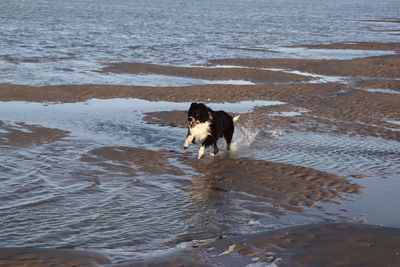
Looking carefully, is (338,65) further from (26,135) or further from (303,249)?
(303,249)

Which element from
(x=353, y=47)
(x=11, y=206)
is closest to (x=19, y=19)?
(x=353, y=47)

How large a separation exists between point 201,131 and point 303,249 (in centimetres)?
458

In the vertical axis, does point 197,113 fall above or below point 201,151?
above

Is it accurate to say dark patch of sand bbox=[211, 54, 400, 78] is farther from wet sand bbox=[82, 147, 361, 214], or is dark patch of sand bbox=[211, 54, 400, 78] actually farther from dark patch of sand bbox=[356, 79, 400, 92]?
wet sand bbox=[82, 147, 361, 214]

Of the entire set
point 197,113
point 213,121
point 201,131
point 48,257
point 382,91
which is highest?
point 197,113

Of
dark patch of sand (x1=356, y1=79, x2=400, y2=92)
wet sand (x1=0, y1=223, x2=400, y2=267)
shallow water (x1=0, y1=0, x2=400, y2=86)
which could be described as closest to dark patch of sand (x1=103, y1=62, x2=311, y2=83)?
shallow water (x1=0, y1=0, x2=400, y2=86)

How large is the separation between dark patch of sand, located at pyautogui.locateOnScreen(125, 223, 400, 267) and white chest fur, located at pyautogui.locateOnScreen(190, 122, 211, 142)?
12.8 feet

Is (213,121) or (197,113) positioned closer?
→ (197,113)

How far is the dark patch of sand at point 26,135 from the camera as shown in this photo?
1119 centimetres

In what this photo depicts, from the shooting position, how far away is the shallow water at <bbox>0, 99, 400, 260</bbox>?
6.95m

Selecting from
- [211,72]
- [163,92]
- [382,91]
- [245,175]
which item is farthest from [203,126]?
[211,72]

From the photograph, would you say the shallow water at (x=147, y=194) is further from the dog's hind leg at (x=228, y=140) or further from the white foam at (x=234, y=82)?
the white foam at (x=234, y=82)

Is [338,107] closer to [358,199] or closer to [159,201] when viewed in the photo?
[358,199]

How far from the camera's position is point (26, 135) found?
11695 mm
